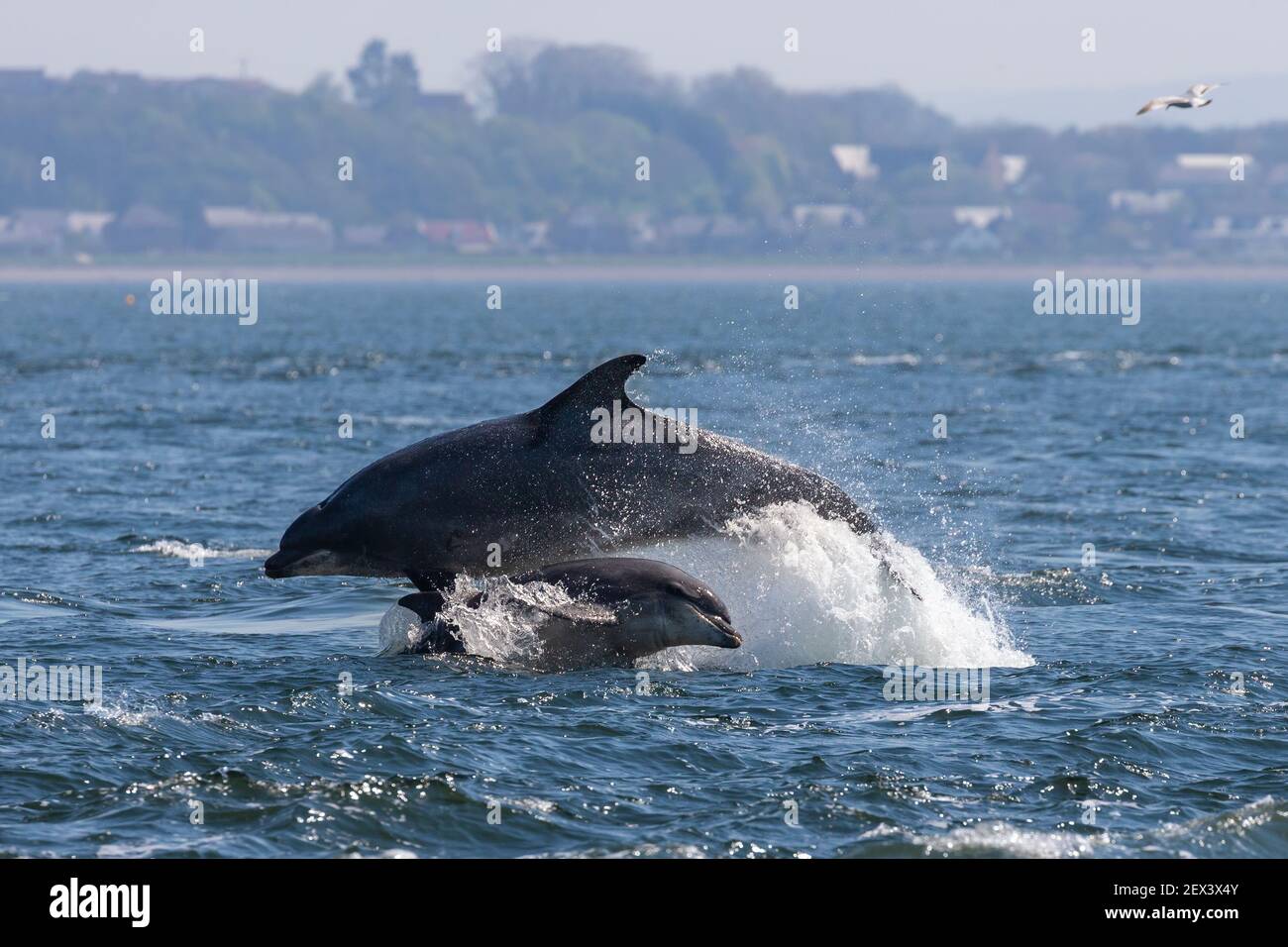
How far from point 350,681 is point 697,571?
12.7 ft

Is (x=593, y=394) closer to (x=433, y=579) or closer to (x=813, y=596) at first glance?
(x=433, y=579)

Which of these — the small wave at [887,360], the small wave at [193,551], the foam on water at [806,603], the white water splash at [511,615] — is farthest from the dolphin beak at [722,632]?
the small wave at [887,360]

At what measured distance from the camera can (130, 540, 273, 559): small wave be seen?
2644 centimetres

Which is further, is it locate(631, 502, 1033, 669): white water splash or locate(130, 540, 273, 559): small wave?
locate(130, 540, 273, 559): small wave

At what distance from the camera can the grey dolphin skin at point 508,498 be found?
723 inches

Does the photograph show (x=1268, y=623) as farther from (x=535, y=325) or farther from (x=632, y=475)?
(x=535, y=325)

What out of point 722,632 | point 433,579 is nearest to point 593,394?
point 433,579

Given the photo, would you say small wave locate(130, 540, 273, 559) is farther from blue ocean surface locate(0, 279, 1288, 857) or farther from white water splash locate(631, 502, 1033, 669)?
white water splash locate(631, 502, 1033, 669)

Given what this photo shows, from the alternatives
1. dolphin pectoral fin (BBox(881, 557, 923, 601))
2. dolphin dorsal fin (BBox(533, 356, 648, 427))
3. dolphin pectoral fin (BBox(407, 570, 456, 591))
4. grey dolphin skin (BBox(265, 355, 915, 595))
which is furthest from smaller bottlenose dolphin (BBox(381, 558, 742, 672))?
dolphin pectoral fin (BBox(881, 557, 923, 601))

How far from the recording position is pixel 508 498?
60.5 ft

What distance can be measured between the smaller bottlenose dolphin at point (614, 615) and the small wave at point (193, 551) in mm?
8981

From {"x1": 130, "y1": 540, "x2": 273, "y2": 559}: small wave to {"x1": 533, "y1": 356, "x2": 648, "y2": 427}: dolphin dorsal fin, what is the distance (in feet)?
30.1

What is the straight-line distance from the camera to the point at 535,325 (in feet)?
385
